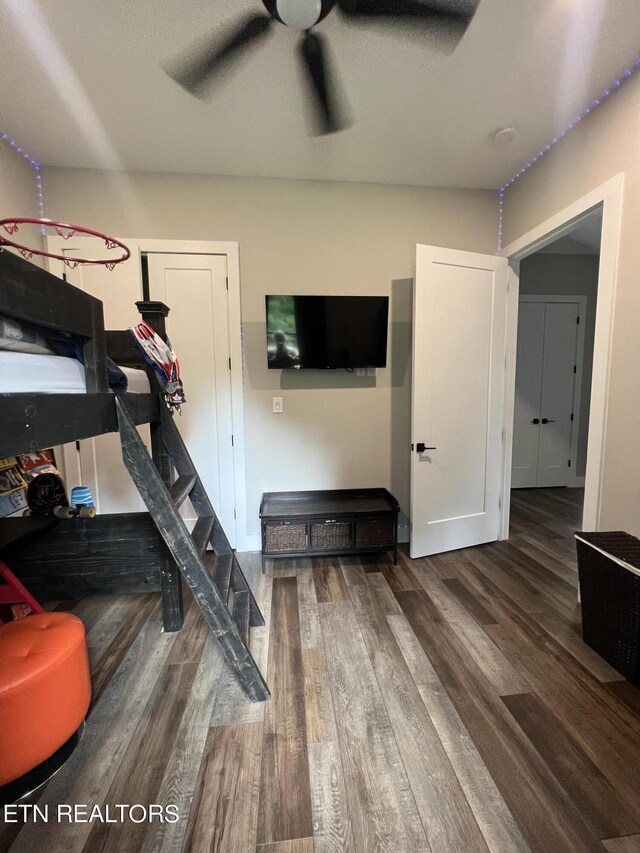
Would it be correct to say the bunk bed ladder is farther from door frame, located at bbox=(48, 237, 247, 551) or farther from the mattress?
door frame, located at bbox=(48, 237, 247, 551)

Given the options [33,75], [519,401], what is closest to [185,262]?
[33,75]

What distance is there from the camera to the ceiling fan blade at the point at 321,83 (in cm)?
152

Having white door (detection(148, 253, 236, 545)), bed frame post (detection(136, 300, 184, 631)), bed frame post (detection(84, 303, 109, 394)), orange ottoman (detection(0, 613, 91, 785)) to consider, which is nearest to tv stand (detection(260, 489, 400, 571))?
white door (detection(148, 253, 236, 545))

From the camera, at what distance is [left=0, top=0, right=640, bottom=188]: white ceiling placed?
1.43 metres

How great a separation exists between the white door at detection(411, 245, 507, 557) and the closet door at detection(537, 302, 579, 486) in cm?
199

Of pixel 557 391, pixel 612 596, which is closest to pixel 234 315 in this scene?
pixel 612 596

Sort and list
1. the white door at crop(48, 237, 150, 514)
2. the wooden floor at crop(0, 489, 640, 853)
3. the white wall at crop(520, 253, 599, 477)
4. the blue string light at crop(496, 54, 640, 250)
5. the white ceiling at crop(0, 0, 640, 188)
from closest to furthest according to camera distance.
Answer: the wooden floor at crop(0, 489, 640, 853) → the white ceiling at crop(0, 0, 640, 188) → the blue string light at crop(496, 54, 640, 250) → the white door at crop(48, 237, 150, 514) → the white wall at crop(520, 253, 599, 477)

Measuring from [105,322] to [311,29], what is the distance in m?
2.05

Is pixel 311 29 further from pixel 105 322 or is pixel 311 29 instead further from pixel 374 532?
pixel 374 532

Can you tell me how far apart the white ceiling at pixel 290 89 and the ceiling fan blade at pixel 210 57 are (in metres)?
0.04

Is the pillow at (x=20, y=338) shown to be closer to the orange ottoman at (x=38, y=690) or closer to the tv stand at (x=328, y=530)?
the orange ottoman at (x=38, y=690)

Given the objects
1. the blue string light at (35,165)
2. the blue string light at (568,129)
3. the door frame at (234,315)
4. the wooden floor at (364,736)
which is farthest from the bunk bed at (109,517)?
the blue string light at (568,129)

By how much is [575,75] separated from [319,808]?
3.28 m

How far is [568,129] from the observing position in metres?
2.08
